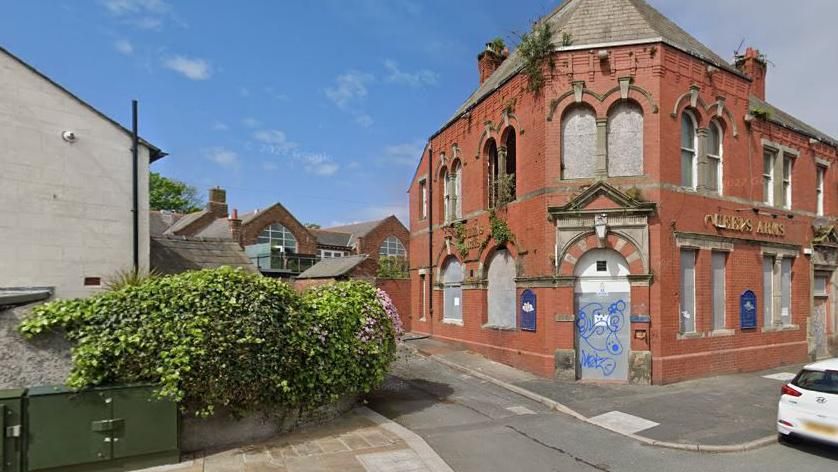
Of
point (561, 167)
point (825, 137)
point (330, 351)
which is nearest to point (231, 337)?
point (330, 351)

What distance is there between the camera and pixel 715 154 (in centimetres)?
1470

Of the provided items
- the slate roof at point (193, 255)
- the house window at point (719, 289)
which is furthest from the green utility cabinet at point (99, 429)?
the house window at point (719, 289)

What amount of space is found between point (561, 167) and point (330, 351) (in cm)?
825

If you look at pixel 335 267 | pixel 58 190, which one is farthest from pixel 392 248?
pixel 58 190

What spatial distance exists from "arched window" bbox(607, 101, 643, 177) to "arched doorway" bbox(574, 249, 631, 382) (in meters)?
2.23

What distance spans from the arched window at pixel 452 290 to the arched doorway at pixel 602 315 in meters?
5.46

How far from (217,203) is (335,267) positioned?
2571 cm

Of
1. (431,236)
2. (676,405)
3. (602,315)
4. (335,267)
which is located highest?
(431,236)

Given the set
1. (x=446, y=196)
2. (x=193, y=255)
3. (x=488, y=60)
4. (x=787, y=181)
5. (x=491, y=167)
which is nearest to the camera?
(x=193, y=255)

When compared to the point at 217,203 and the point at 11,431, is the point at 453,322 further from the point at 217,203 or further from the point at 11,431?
the point at 217,203

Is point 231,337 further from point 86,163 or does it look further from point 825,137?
point 825,137

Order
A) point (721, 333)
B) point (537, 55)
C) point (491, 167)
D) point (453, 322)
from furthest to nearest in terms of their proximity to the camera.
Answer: point (453, 322) < point (491, 167) < point (721, 333) < point (537, 55)

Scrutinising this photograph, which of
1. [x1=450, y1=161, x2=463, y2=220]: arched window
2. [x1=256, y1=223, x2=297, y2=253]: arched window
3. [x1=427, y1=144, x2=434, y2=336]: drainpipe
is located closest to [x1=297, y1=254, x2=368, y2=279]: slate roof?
[x1=427, y1=144, x2=434, y2=336]: drainpipe

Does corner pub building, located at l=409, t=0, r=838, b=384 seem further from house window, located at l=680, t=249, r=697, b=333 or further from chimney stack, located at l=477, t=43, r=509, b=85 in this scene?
chimney stack, located at l=477, t=43, r=509, b=85
